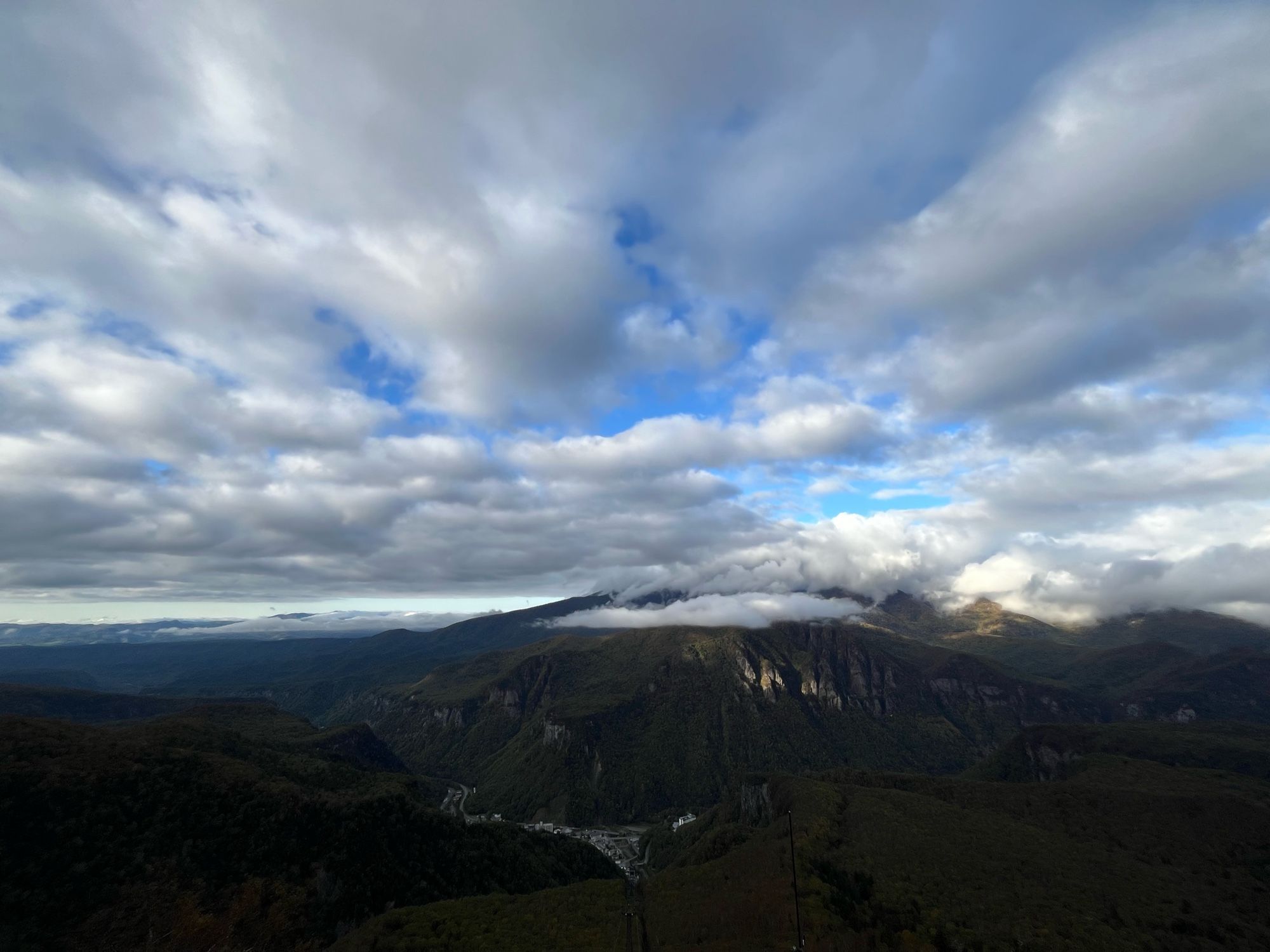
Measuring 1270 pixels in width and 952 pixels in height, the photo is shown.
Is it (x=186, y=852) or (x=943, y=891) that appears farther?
(x=186, y=852)

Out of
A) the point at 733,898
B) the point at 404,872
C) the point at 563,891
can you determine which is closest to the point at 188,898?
the point at 404,872

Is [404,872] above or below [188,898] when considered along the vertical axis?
below

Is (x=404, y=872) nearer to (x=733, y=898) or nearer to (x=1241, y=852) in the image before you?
(x=733, y=898)

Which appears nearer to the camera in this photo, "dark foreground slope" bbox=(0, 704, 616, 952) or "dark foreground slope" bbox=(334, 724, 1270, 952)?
"dark foreground slope" bbox=(334, 724, 1270, 952)

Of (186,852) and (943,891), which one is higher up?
(186,852)
